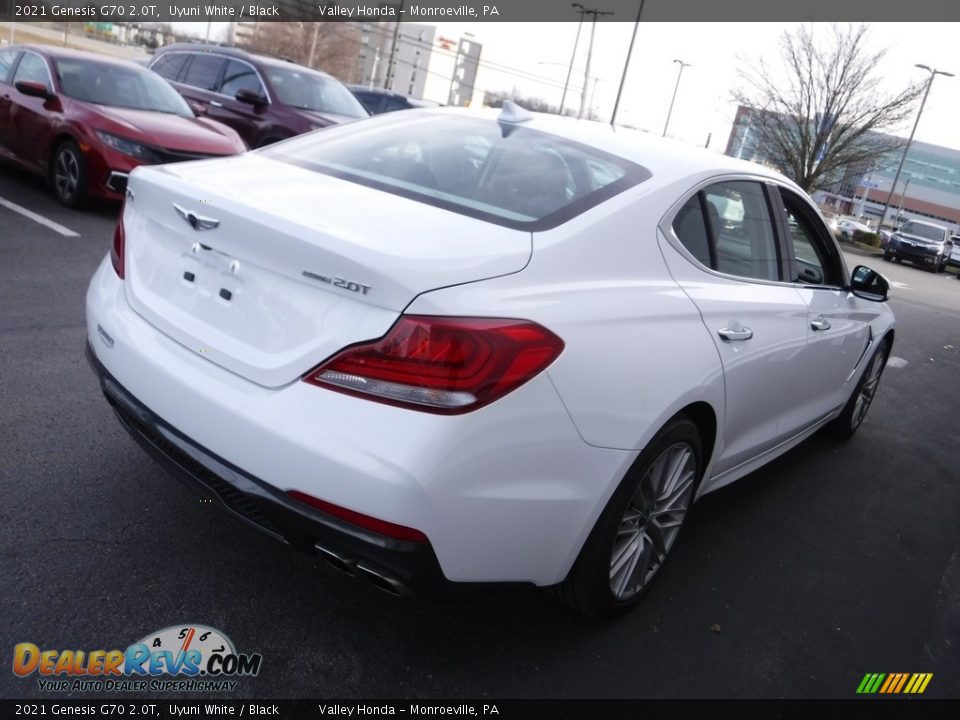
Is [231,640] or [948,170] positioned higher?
[948,170]

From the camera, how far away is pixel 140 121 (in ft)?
26.1

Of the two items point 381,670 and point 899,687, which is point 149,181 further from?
point 899,687

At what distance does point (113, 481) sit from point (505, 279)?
6.27 ft

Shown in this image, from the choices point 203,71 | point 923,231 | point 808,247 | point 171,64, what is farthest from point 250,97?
point 923,231

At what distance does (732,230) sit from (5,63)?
878 centimetres

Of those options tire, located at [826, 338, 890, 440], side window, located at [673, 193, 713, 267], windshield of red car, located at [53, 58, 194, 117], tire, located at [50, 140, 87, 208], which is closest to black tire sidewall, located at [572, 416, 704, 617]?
side window, located at [673, 193, 713, 267]

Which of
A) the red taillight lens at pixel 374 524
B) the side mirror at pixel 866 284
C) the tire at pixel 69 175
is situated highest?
the side mirror at pixel 866 284

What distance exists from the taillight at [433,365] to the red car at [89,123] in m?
6.46

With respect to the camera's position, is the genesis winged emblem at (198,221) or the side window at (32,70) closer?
the genesis winged emblem at (198,221)

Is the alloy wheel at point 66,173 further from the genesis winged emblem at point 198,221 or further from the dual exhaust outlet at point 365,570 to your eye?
the dual exhaust outlet at point 365,570

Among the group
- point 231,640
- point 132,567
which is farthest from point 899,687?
point 132,567

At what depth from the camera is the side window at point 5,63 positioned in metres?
8.90

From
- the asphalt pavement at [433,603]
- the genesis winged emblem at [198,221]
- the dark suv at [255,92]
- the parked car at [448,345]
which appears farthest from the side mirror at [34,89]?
the genesis winged emblem at [198,221]

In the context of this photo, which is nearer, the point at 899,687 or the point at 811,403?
the point at 899,687
